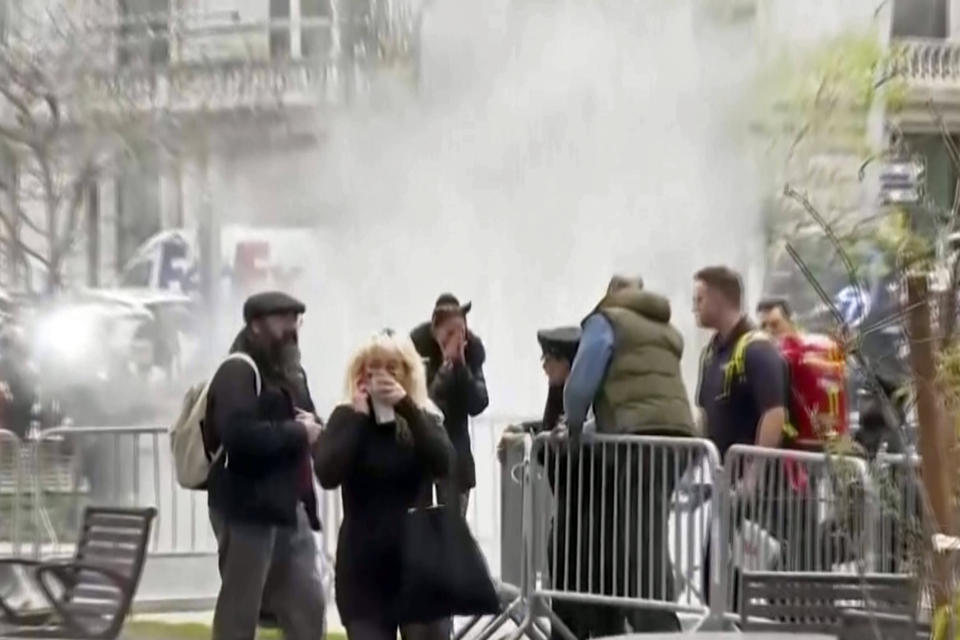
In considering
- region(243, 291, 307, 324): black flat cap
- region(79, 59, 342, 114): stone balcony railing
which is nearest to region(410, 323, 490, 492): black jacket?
region(243, 291, 307, 324): black flat cap

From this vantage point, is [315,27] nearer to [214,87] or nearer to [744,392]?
[214,87]

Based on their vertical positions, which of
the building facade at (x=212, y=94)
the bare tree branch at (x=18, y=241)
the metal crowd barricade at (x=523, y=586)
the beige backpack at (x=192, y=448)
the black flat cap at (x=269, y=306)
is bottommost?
the metal crowd barricade at (x=523, y=586)

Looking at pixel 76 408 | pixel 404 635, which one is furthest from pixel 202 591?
pixel 404 635

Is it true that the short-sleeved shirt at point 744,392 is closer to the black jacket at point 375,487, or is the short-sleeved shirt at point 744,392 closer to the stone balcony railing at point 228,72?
the black jacket at point 375,487

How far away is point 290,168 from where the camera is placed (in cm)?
1095

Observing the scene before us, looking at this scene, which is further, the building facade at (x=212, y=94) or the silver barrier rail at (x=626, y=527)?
the building facade at (x=212, y=94)

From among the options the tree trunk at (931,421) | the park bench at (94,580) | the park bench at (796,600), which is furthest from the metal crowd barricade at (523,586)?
the tree trunk at (931,421)

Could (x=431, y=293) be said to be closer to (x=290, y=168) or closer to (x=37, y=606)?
(x=290, y=168)

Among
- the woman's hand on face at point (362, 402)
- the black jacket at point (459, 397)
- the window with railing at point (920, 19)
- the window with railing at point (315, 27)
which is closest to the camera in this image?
the woman's hand on face at point (362, 402)

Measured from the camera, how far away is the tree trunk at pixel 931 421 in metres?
4.18

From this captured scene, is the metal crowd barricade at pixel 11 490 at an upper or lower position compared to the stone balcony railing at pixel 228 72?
lower

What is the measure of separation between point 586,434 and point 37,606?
2.28m

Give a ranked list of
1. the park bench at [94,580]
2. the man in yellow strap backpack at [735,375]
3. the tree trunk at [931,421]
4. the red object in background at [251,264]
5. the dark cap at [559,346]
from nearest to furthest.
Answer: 1. the tree trunk at [931,421]
2. the park bench at [94,580]
3. the man in yellow strap backpack at [735,375]
4. the dark cap at [559,346]
5. the red object in background at [251,264]

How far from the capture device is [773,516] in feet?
25.7
